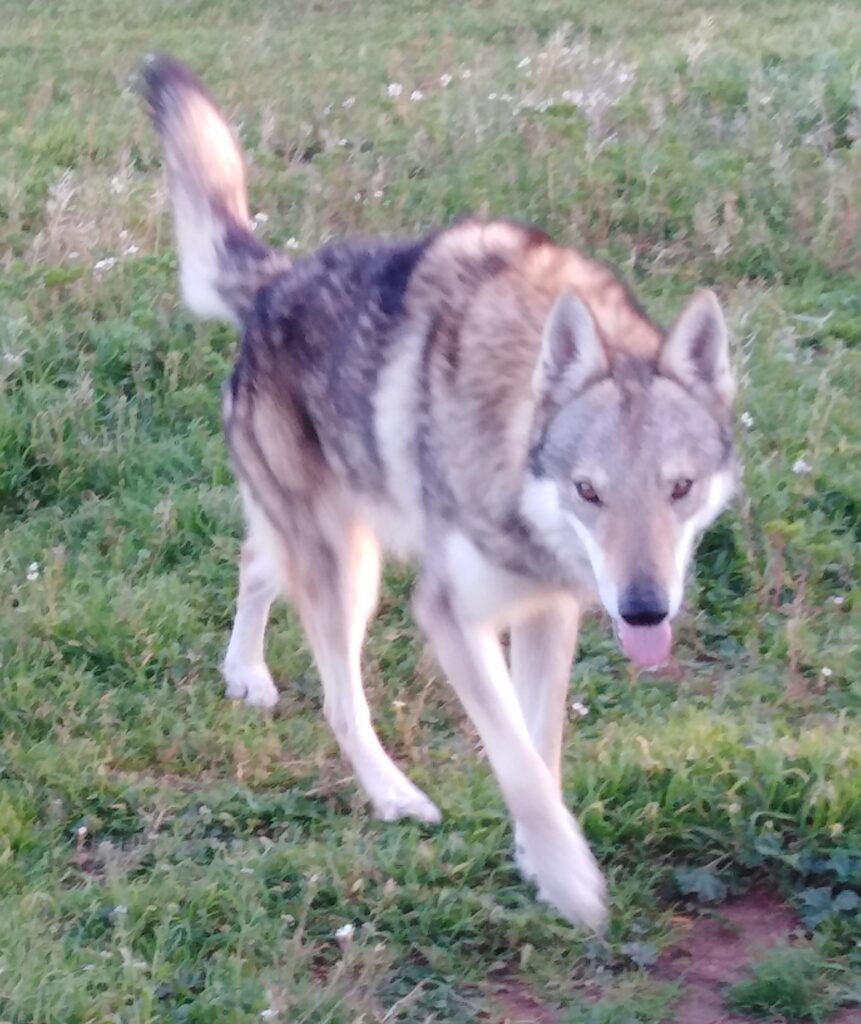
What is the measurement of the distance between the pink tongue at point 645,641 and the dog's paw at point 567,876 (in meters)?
0.49

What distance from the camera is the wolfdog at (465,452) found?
328cm

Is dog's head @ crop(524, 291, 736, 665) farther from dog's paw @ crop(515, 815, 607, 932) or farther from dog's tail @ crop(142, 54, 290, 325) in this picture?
dog's tail @ crop(142, 54, 290, 325)

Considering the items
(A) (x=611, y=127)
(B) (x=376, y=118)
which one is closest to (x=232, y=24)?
(B) (x=376, y=118)

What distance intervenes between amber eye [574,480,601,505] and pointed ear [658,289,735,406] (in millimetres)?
A: 405

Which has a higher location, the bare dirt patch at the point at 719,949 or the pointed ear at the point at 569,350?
the pointed ear at the point at 569,350

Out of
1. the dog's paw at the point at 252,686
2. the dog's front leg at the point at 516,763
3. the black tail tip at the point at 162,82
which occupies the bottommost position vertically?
the dog's paw at the point at 252,686

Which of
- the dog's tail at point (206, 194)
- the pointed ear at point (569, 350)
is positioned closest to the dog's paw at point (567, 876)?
the pointed ear at point (569, 350)

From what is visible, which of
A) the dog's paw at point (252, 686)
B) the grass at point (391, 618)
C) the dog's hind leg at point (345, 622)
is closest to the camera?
the grass at point (391, 618)

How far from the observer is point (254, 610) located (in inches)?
184

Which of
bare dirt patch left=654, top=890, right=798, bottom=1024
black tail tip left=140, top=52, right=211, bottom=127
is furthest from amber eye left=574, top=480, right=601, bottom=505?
black tail tip left=140, top=52, right=211, bottom=127

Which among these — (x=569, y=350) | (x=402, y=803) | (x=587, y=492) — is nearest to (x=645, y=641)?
(x=587, y=492)

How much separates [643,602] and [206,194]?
7.90 feet

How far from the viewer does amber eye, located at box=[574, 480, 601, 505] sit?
3213 mm

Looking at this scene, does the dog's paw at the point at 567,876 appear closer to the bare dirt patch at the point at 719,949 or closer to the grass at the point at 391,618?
the grass at the point at 391,618
